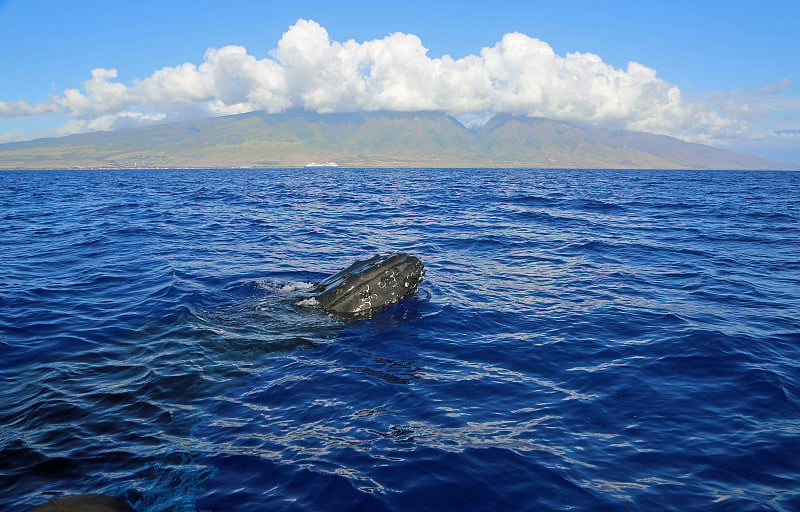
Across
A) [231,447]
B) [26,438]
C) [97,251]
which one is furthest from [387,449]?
[97,251]

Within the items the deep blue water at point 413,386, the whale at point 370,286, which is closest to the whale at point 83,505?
the deep blue water at point 413,386

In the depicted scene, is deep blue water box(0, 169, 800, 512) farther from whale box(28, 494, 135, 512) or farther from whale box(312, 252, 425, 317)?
whale box(28, 494, 135, 512)

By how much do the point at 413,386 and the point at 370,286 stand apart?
15.2 feet

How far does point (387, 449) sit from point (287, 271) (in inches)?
428

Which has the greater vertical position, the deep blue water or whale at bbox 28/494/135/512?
whale at bbox 28/494/135/512

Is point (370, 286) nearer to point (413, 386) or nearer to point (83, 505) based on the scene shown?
point (413, 386)

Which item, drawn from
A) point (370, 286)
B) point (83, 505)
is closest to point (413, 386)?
point (370, 286)

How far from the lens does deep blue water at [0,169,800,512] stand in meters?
5.71

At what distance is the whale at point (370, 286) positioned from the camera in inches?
480

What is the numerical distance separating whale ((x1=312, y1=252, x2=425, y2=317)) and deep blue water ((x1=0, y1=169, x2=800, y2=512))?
1.47 feet

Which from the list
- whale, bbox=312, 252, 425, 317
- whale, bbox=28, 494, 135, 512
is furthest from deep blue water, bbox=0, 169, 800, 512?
whale, bbox=28, 494, 135, 512

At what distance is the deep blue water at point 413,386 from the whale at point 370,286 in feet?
1.47

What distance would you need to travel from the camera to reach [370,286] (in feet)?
41.1

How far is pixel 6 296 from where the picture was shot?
1365 centimetres
